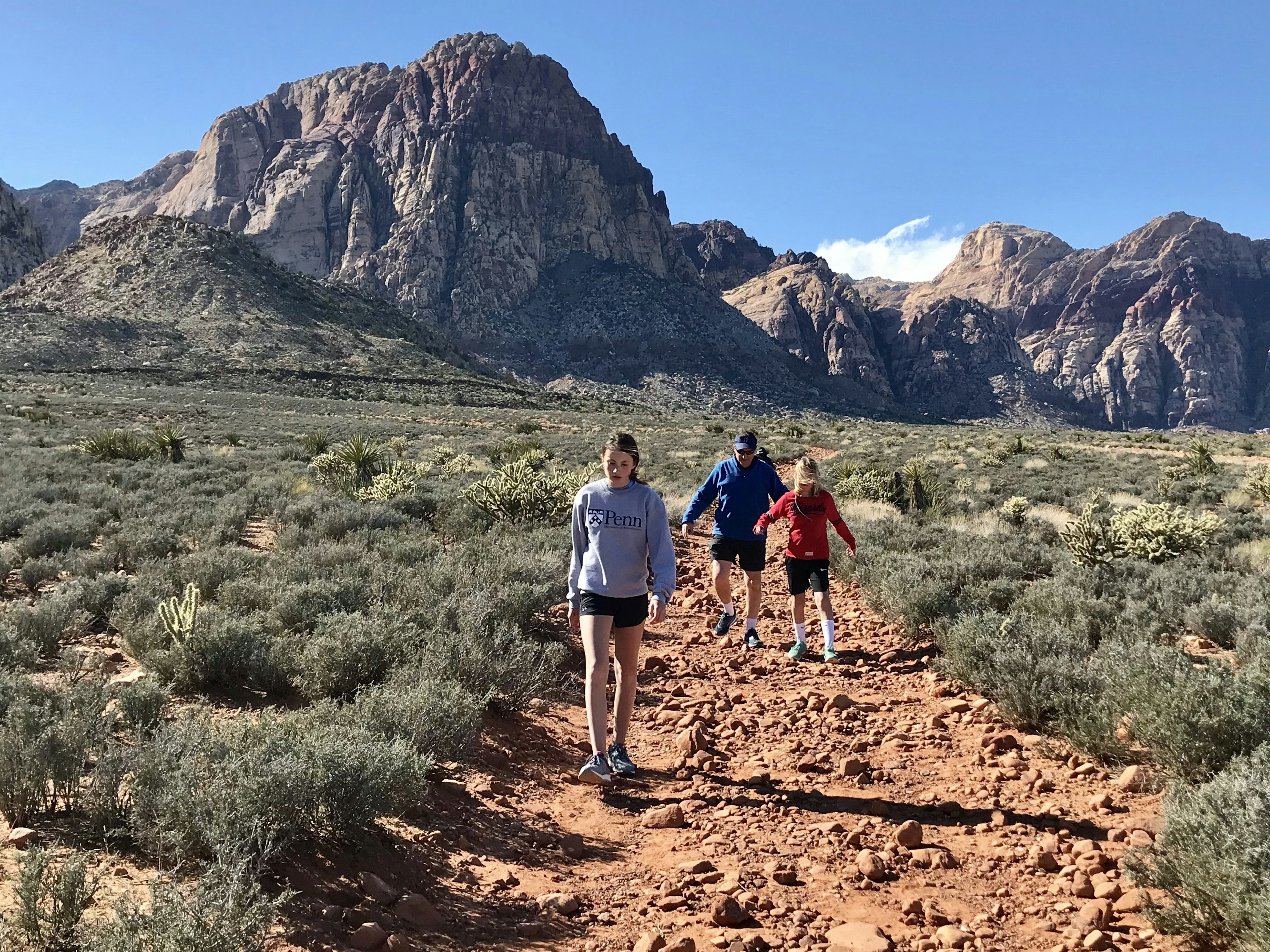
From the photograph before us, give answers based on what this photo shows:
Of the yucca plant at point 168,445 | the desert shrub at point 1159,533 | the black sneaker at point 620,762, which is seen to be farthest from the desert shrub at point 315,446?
the desert shrub at point 1159,533

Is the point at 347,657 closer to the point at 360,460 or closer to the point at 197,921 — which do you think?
the point at 197,921

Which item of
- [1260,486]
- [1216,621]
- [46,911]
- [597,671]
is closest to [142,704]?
[46,911]

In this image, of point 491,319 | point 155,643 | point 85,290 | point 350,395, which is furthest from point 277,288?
point 155,643

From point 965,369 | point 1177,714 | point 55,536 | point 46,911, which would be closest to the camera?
point 46,911

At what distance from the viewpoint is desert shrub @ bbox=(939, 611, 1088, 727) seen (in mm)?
4777

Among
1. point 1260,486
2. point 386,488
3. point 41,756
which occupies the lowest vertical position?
point 41,756

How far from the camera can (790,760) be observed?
4.59 m

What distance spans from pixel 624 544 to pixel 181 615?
135 inches

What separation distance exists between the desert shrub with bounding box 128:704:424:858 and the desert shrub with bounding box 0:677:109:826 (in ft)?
0.87

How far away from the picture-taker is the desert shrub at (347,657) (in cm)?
473

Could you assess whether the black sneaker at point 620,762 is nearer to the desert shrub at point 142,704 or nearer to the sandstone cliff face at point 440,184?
the desert shrub at point 142,704

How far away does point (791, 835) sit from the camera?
3660mm

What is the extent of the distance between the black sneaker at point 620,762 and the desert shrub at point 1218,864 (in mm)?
2491

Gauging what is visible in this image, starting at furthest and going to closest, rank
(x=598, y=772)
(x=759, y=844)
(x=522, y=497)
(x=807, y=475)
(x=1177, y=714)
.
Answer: (x=522, y=497)
(x=807, y=475)
(x=598, y=772)
(x=1177, y=714)
(x=759, y=844)
